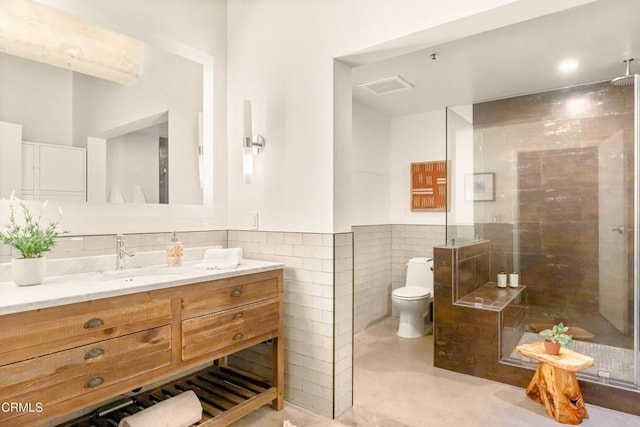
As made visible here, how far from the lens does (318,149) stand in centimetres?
231

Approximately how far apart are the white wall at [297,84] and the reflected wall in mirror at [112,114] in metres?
0.32

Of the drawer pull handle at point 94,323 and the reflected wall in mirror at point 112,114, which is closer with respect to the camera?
the drawer pull handle at point 94,323

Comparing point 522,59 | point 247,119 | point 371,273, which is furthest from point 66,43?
point 371,273

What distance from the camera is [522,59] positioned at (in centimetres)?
296

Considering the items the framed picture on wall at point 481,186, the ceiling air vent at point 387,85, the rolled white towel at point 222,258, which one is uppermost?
the ceiling air vent at point 387,85

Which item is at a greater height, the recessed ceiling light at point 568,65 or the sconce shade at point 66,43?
the recessed ceiling light at point 568,65

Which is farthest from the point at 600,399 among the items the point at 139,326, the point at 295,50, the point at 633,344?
the point at 295,50

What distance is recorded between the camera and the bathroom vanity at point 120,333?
1.31 metres

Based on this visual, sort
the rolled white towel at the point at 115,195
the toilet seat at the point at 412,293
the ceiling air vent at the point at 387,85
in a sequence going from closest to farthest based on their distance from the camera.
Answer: the rolled white towel at the point at 115,195 → the ceiling air vent at the point at 387,85 → the toilet seat at the point at 412,293

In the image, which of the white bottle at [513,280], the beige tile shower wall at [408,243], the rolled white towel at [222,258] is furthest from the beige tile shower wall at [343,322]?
the beige tile shower wall at [408,243]

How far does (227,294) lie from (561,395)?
7.02 ft

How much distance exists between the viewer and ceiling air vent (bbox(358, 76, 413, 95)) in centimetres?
340

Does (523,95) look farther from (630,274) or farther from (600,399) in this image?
(600,399)

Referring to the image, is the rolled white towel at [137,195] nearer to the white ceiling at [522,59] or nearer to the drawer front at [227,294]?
the drawer front at [227,294]
